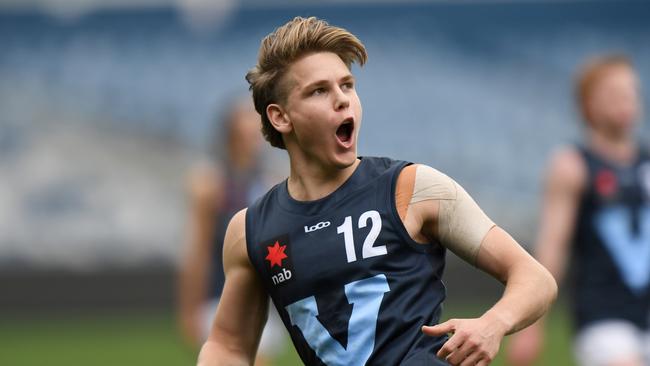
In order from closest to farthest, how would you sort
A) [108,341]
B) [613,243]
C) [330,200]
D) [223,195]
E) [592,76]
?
1. [330,200]
2. [613,243]
3. [592,76]
4. [223,195]
5. [108,341]

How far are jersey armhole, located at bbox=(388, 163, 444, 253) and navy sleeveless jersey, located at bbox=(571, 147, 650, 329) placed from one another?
3.17m

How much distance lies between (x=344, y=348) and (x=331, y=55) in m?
1.03

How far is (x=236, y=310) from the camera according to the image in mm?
4609

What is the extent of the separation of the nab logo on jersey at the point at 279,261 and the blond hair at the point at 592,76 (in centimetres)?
358

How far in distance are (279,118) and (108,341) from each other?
12.3 m

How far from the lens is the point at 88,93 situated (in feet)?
68.0

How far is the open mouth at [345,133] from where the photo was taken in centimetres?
429

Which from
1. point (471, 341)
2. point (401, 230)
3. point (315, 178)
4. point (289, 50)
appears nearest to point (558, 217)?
point (315, 178)

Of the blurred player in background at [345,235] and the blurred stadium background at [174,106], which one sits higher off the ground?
the blurred stadium background at [174,106]

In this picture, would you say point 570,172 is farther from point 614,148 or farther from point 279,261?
point 279,261

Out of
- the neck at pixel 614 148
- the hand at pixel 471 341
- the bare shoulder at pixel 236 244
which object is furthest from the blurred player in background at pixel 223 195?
the hand at pixel 471 341

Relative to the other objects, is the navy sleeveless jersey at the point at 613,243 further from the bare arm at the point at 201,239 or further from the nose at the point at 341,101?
the nose at the point at 341,101

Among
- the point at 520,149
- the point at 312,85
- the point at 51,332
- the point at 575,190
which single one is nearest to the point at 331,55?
the point at 312,85

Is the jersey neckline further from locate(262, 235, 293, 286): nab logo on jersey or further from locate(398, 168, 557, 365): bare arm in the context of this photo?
locate(398, 168, 557, 365): bare arm
